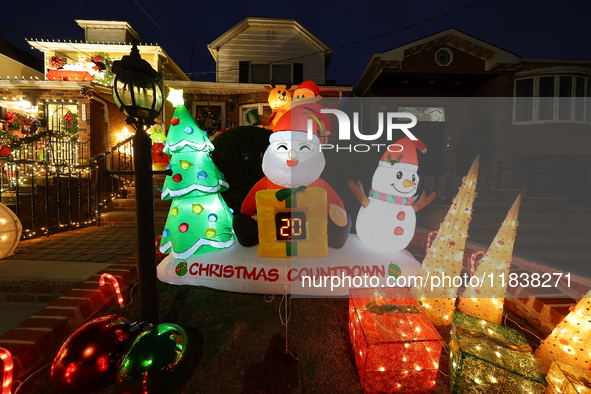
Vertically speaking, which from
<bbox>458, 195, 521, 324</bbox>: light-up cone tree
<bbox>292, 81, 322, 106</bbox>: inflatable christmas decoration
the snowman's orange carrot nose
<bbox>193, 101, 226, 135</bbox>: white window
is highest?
<bbox>193, 101, 226, 135</bbox>: white window

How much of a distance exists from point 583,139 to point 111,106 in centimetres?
2028

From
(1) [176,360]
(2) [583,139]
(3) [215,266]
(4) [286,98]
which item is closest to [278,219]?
(3) [215,266]

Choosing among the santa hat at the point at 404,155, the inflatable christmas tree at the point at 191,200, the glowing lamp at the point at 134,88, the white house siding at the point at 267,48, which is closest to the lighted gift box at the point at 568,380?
the santa hat at the point at 404,155

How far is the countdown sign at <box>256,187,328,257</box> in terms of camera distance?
2.91m

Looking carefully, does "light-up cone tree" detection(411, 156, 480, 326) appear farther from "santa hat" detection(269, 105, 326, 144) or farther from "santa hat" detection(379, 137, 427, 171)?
"santa hat" detection(269, 105, 326, 144)

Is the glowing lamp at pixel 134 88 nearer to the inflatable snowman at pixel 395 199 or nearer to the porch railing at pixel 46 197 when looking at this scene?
the inflatable snowman at pixel 395 199

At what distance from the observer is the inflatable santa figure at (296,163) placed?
2.99m

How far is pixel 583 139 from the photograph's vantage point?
1050 cm

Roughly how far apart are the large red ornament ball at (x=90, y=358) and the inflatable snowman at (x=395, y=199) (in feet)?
8.49

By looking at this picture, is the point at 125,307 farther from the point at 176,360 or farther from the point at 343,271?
the point at 343,271

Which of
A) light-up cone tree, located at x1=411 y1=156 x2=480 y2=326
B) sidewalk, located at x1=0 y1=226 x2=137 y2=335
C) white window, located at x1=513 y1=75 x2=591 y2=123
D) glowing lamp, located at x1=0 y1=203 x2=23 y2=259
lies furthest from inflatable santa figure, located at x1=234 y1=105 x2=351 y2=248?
white window, located at x1=513 y1=75 x2=591 y2=123

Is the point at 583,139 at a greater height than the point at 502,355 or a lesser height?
greater

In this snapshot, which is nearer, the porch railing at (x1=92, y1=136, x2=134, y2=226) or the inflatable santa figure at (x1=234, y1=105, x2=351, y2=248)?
the inflatable santa figure at (x1=234, y1=105, x2=351, y2=248)

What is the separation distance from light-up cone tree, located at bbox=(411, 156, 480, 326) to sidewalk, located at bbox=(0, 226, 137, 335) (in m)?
3.87
